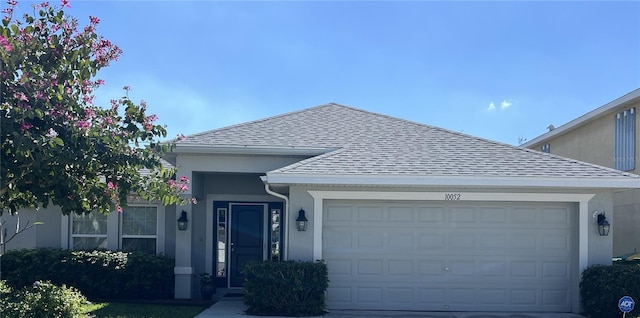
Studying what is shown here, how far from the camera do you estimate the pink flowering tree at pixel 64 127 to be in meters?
6.55

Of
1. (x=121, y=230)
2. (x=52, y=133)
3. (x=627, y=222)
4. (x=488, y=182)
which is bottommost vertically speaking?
(x=121, y=230)

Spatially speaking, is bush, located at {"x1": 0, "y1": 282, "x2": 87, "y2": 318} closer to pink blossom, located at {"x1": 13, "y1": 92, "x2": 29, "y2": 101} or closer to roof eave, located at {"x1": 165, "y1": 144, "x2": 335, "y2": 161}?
pink blossom, located at {"x1": 13, "y1": 92, "x2": 29, "y2": 101}

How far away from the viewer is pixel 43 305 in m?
7.89

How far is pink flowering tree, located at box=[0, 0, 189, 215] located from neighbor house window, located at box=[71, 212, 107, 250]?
5.91 m

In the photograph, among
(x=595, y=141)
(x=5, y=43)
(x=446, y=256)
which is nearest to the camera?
(x=5, y=43)

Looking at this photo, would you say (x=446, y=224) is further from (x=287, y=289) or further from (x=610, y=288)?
(x=287, y=289)

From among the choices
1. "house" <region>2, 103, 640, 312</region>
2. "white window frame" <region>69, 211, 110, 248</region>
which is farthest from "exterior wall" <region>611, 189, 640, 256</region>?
"white window frame" <region>69, 211, 110, 248</region>

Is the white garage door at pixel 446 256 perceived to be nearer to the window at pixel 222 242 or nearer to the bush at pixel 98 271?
the window at pixel 222 242

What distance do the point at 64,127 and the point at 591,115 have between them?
52.1ft

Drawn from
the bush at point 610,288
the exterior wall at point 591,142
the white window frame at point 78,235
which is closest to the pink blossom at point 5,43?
the white window frame at point 78,235

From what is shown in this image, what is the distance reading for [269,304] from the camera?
34.2ft

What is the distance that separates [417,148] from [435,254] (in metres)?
2.30

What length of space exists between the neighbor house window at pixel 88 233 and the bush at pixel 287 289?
15.3ft

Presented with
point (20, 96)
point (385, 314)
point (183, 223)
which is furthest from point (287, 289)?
point (20, 96)
